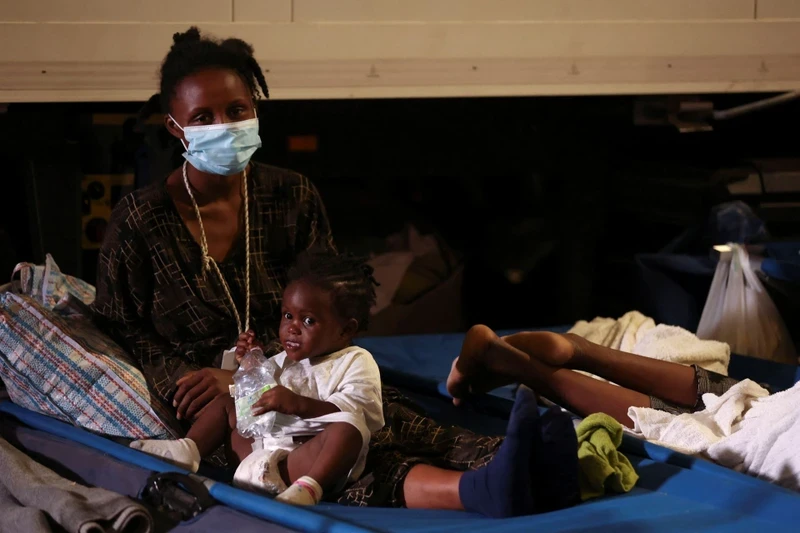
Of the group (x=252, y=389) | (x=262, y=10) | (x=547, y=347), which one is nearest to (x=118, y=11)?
(x=262, y=10)

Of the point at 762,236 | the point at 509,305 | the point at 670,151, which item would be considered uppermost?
the point at 670,151

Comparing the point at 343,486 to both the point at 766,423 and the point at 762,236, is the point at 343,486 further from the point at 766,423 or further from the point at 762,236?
A: the point at 762,236

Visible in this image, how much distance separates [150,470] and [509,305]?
204cm

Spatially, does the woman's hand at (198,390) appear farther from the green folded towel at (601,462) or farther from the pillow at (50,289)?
the green folded towel at (601,462)

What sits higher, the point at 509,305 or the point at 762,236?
the point at 762,236

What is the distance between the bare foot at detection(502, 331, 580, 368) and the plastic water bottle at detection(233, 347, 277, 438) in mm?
543

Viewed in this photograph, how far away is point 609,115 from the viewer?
3.22m

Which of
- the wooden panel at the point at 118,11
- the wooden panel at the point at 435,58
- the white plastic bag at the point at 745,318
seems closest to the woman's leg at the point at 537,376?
the white plastic bag at the point at 745,318

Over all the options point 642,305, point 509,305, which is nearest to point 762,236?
point 642,305

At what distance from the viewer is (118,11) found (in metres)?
2.78

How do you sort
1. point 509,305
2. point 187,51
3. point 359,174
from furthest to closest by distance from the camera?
point 509,305, point 359,174, point 187,51

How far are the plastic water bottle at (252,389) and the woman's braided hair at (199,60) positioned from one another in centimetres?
56

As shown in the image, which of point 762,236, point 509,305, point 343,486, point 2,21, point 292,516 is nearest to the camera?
point 292,516

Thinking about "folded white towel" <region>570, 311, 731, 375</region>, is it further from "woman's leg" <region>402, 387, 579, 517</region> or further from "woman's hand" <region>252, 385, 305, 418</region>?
"woman's hand" <region>252, 385, 305, 418</region>
